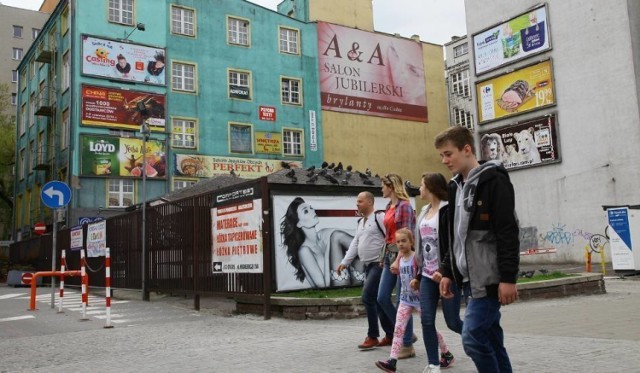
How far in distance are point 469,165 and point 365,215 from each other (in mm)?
3100

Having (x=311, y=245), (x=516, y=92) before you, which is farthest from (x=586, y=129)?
(x=311, y=245)

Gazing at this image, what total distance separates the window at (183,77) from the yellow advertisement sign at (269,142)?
5.17 m

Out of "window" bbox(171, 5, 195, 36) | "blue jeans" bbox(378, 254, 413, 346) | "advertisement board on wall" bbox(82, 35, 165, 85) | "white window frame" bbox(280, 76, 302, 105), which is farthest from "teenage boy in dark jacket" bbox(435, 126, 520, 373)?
"white window frame" bbox(280, 76, 302, 105)

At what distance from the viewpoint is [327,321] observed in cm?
991

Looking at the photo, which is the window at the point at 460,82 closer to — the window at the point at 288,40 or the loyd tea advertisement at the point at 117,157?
the window at the point at 288,40

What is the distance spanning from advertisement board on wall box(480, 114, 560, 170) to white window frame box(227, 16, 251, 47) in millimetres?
16315

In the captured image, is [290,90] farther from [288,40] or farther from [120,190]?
[120,190]

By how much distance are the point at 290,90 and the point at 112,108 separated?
12.3 metres

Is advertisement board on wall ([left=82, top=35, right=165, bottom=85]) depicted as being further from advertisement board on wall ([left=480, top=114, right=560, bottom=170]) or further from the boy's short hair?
the boy's short hair

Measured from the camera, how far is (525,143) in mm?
35562

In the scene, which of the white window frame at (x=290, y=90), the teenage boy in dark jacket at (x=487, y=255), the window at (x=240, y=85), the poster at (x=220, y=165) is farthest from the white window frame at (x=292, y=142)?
the teenage boy in dark jacket at (x=487, y=255)

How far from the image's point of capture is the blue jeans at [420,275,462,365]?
17.0 ft

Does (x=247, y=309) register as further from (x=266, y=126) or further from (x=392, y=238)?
(x=266, y=126)

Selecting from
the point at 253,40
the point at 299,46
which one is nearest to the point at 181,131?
the point at 253,40
